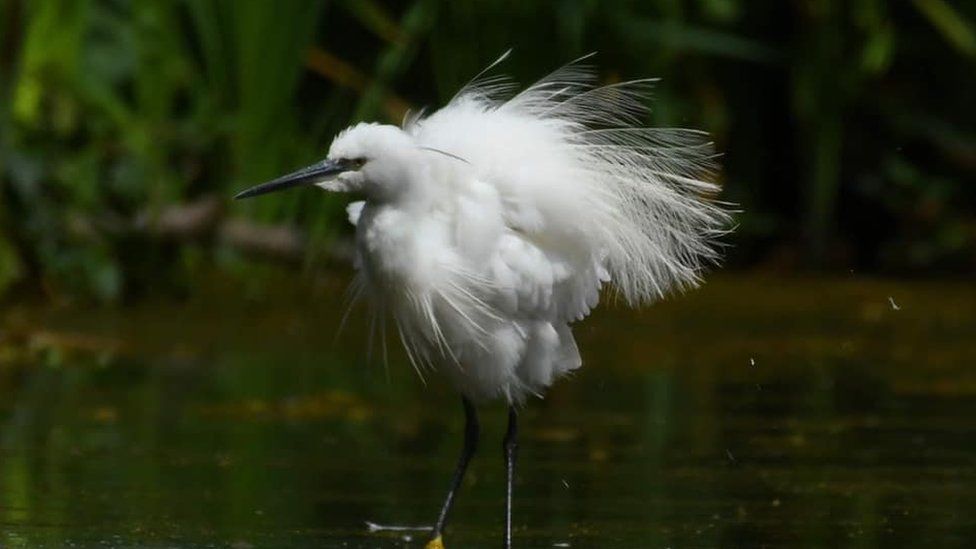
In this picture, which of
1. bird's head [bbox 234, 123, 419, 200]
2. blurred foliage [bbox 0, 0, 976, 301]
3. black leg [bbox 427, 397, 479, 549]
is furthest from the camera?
blurred foliage [bbox 0, 0, 976, 301]

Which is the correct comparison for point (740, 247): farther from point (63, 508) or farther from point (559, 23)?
point (63, 508)

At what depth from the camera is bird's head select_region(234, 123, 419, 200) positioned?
446 centimetres

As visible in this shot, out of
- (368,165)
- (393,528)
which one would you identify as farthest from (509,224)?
(393,528)

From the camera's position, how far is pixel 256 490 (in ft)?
17.2

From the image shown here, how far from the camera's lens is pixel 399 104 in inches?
366

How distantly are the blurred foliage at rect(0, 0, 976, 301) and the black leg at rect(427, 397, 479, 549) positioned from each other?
3797 mm

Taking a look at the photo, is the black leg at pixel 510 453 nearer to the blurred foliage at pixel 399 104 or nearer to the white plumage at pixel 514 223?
the white plumage at pixel 514 223

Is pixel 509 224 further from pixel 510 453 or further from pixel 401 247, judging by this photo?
pixel 510 453

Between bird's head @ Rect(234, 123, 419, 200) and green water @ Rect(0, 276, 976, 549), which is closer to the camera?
bird's head @ Rect(234, 123, 419, 200)

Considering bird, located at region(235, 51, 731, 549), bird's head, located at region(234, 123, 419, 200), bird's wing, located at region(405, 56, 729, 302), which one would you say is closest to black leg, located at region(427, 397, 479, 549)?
bird, located at region(235, 51, 731, 549)

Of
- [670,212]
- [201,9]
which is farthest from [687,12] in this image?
[670,212]

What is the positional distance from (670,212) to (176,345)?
137 inches

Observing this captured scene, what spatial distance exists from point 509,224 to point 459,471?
574 mm

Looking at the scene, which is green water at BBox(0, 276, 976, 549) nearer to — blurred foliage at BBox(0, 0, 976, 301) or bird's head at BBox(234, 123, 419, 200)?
blurred foliage at BBox(0, 0, 976, 301)
